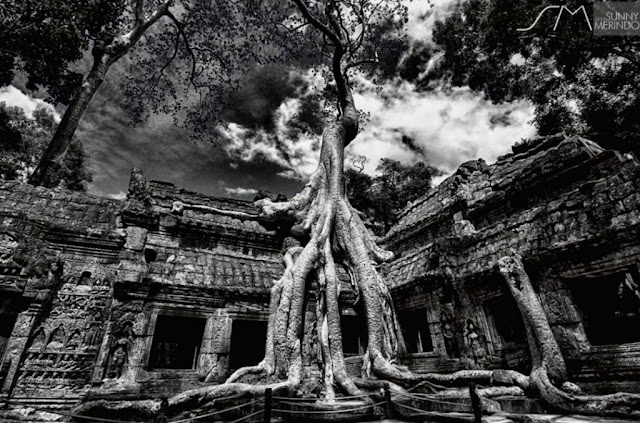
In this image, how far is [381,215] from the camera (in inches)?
734

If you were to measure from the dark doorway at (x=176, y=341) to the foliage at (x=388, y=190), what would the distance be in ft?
40.6

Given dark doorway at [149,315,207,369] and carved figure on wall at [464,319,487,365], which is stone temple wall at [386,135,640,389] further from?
dark doorway at [149,315,207,369]

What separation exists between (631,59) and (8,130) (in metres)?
21.4

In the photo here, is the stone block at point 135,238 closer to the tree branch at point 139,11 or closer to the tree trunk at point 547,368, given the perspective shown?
the tree trunk at point 547,368

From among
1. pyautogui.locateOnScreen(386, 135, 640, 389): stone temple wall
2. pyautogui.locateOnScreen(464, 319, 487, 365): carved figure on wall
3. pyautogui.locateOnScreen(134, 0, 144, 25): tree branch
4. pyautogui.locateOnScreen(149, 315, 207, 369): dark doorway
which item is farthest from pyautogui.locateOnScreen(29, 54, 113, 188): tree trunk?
pyautogui.locateOnScreen(464, 319, 487, 365): carved figure on wall

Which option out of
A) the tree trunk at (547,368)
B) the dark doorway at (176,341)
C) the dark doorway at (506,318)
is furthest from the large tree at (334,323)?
the dark doorway at (176,341)

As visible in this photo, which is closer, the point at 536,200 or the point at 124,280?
the point at 124,280

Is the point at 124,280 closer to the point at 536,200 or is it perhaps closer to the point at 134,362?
the point at 134,362

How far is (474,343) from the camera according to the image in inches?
254

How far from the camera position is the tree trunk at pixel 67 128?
28.9 feet

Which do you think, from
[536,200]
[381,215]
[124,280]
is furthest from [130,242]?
[381,215]

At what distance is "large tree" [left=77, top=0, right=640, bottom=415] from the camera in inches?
145

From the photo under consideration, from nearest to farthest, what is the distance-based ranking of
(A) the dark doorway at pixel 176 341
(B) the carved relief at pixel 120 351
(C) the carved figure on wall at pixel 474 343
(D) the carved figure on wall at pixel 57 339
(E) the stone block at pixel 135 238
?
(B) the carved relief at pixel 120 351 → (D) the carved figure on wall at pixel 57 339 → (C) the carved figure on wall at pixel 474 343 → (A) the dark doorway at pixel 176 341 → (E) the stone block at pixel 135 238

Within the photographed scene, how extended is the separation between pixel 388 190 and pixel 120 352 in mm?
15641
